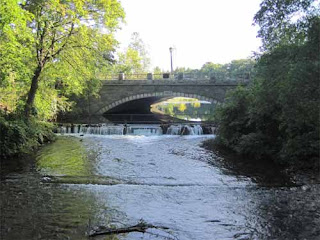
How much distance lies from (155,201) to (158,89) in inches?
880

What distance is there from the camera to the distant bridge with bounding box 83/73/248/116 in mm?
29172

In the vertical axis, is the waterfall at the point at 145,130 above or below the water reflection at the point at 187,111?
below

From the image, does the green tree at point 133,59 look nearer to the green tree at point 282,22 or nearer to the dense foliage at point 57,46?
the dense foliage at point 57,46

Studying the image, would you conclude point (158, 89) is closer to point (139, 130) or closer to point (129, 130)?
point (139, 130)

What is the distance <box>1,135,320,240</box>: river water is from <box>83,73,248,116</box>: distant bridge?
16746 mm

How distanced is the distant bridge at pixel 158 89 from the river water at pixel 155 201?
1675 centimetres

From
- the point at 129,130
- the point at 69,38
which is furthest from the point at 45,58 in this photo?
the point at 129,130

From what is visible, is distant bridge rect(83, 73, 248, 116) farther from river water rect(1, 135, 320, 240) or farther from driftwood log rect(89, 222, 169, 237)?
driftwood log rect(89, 222, 169, 237)

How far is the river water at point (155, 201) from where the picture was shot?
6.18 m

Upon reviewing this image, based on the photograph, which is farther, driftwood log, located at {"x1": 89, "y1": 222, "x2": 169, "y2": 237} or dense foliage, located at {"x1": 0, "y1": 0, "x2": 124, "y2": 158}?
dense foliage, located at {"x1": 0, "y1": 0, "x2": 124, "y2": 158}

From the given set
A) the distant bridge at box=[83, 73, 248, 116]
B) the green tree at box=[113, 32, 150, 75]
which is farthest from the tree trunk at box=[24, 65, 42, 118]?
the green tree at box=[113, 32, 150, 75]

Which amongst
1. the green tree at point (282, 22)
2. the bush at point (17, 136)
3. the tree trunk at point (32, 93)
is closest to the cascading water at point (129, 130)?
the tree trunk at point (32, 93)

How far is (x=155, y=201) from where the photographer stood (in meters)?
8.08

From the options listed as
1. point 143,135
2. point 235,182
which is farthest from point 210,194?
point 143,135
